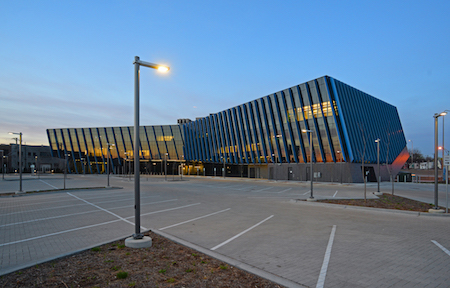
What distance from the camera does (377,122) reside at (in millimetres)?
52125

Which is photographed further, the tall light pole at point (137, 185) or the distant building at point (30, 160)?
the distant building at point (30, 160)

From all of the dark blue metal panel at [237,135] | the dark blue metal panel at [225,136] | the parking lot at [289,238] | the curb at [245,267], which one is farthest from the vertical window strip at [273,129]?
the curb at [245,267]

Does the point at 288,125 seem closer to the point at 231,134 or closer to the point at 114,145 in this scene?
the point at 231,134

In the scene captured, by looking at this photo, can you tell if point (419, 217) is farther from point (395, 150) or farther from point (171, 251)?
point (395, 150)

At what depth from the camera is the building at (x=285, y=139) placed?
4281cm

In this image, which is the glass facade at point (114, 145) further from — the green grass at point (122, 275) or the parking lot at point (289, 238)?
the green grass at point (122, 275)


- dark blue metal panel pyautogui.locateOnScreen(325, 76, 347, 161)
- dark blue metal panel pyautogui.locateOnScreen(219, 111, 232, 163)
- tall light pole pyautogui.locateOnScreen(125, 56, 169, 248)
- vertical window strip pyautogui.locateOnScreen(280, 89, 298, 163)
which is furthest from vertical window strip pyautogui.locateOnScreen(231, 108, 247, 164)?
tall light pole pyautogui.locateOnScreen(125, 56, 169, 248)

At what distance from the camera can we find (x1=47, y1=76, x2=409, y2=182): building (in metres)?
42.8

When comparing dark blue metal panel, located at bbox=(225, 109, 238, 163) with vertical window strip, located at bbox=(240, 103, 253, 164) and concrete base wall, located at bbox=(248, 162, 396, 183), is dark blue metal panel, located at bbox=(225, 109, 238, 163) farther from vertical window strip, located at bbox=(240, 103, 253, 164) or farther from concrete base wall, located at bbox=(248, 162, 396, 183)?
Result: concrete base wall, located at bbox=(248, 162, 396, 183)

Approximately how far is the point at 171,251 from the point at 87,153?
303 feet

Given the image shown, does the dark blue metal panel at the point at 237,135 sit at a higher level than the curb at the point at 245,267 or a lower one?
higher

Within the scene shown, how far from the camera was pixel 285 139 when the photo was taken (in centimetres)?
5072

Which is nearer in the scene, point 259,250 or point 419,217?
point 259,250

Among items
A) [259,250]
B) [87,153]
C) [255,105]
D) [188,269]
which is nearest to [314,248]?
[259,250]
